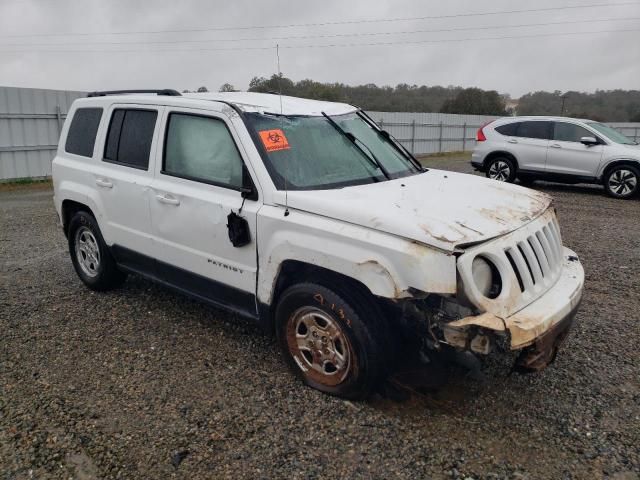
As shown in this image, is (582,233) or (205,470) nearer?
(205,470)

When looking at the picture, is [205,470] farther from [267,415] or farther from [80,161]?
[80,161]

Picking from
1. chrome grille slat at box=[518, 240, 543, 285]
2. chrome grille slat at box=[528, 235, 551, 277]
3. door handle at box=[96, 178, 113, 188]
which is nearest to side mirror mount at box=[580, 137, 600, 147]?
chrome grille slat at box=[528, 235, 551, 277]

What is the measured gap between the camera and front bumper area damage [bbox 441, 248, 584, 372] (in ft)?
8.34

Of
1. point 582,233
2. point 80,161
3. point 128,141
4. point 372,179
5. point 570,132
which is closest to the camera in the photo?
point 372,179

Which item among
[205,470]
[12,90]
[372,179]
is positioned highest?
[12,90]

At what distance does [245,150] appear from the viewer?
11.1ft

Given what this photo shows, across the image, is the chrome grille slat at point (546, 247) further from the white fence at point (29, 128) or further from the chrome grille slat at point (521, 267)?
the white fence at point (29, 128)

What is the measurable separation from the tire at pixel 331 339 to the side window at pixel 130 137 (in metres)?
1.83

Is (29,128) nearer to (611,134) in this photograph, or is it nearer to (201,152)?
(201,152)

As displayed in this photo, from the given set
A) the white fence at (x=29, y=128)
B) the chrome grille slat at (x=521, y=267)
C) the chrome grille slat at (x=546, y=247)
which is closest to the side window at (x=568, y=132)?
the chrome grille slat at (x=546, y=247)

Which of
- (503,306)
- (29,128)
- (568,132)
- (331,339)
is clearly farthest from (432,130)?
(503,306)

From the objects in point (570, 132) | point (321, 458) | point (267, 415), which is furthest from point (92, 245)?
point (570, 132)

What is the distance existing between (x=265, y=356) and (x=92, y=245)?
2.28m

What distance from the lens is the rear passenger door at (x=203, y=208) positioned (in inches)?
135
